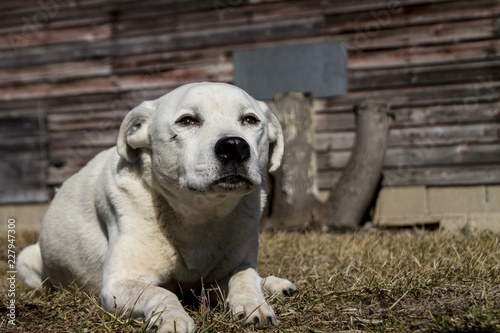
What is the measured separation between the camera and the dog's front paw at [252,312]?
2303 millimetres

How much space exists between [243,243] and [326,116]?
18.4ft

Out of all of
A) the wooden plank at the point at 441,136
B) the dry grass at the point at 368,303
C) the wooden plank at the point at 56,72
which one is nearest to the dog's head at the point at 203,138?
the dry grass at the point at 368,303

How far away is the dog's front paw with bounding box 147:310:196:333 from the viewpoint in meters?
2.13

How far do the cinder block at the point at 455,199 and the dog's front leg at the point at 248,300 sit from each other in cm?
555

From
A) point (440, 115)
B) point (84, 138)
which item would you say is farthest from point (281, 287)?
point (84, 138)

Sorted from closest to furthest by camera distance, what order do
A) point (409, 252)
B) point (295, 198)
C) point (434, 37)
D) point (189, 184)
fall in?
point (189, 184), point (409, 252), point (295, 198), point (434, 37)

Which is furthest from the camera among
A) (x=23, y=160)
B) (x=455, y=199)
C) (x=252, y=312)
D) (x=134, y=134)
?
(x=23, y=160)

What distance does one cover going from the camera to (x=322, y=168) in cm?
840

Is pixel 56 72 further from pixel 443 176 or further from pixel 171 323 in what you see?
pixel 171 323

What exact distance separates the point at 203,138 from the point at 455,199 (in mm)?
5983

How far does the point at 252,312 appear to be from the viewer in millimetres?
2322

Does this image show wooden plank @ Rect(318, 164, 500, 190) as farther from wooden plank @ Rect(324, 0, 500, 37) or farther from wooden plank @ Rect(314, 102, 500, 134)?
wooden plank @ Rect(324, 0, 500, 37)

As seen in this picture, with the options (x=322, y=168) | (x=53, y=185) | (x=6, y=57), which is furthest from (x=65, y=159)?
(x=322, y=168)

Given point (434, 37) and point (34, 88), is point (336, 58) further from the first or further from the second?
point (34, 88)
